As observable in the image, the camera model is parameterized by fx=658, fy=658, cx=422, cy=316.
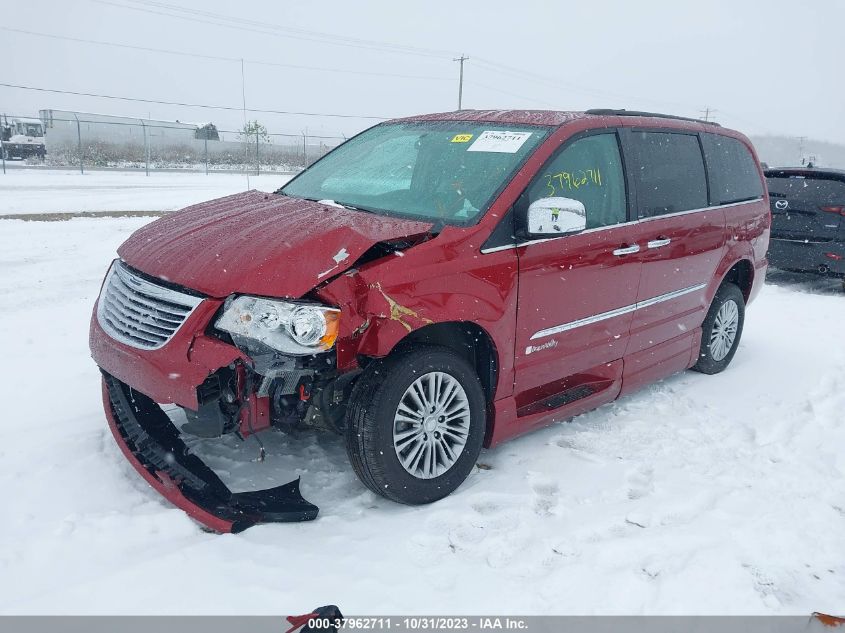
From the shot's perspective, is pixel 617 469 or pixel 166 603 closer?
pixel 166 603

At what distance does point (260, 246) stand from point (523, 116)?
1.91m

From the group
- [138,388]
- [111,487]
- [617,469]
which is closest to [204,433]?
[138,388]

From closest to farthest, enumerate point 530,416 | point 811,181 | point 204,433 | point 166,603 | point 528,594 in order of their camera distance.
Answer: point 166,603
point 528,594
point 204,433
point 530,416
point 811,181

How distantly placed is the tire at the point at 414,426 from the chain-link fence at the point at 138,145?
22.4m

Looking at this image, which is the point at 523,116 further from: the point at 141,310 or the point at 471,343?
the point at 141,310

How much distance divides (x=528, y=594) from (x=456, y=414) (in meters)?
0.91

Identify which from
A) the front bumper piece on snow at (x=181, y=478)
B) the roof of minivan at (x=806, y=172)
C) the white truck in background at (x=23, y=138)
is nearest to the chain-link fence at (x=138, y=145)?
the white truck in background at (x=23, y=138)

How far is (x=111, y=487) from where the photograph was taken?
315 centimetres

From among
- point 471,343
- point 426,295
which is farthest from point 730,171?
point 426,295

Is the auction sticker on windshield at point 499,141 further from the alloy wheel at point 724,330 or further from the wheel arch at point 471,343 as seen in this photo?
the alloy wheel at point 724,330

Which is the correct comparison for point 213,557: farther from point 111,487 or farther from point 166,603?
point 111,487

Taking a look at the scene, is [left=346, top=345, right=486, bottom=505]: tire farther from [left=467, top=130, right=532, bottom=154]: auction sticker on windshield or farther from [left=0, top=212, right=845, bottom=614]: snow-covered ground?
[left=467, top=130, right=532, bottom=154]: auction sticker on windshield

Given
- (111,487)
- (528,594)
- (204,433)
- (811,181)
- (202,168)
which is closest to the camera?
(528,594)

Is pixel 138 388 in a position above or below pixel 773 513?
above
